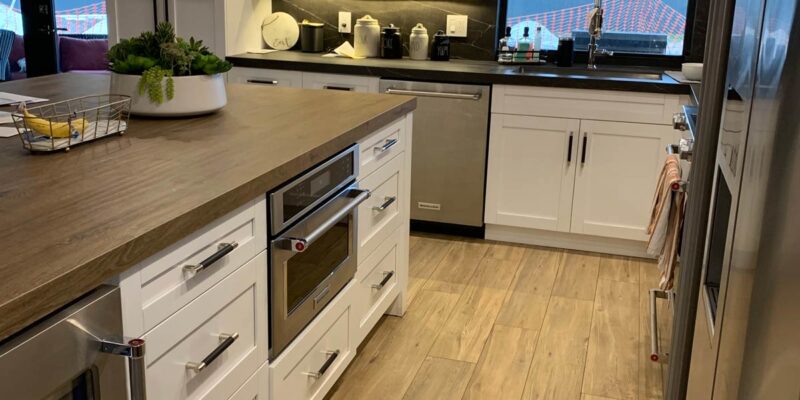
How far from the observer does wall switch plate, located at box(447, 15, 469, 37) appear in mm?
4586

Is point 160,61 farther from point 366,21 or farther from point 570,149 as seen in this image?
point 366,21

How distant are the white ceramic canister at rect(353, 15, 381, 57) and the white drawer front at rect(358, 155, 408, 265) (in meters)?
1.68

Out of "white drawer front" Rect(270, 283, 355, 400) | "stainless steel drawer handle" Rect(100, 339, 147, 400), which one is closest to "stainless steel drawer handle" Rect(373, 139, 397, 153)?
"white drawer front" Rect(270, 283, 355, 400)

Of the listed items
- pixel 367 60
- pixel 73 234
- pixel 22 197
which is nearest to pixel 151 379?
pixel 73 234

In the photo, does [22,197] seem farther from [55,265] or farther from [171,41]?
[171,41]

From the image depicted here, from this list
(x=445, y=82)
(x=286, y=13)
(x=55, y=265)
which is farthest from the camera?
(x=286, y=13)

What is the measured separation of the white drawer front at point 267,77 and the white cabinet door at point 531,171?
1.10 meters

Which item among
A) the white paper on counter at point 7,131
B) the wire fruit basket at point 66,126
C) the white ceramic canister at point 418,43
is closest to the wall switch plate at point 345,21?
the white ceramic canister at point 418,43

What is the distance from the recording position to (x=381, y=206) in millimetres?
2816

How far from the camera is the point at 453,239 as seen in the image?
14.0ft

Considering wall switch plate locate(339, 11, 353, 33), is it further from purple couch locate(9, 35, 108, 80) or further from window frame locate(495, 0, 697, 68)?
purple couch locate(9, 35, 108, 80)

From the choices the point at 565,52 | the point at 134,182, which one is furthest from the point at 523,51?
the point at 134,182

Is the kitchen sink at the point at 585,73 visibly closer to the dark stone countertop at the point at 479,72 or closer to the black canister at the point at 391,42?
the dark stone countertop at the point at 479,72

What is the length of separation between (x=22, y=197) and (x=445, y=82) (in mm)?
2771
